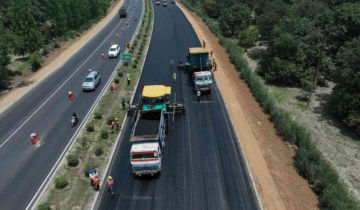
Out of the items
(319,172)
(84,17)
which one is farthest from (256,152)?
(84,17)

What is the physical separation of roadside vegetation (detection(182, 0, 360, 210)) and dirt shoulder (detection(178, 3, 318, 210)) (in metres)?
0.89

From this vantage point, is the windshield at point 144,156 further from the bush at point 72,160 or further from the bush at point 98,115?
the bush at point 98,115

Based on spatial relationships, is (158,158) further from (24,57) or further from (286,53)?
(24,57)

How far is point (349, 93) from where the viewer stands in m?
31.5

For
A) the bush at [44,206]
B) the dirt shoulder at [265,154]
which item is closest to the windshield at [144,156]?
the bush at [44,206]

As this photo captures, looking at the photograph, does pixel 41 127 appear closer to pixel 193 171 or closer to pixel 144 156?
pixel 144 156

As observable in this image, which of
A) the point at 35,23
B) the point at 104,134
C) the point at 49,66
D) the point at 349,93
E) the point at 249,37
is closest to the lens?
the point at 104,134

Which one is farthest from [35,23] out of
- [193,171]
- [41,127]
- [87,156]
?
[193,171]

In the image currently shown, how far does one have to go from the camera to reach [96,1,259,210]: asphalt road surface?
18.8 m

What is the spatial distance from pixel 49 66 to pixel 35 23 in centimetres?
1026

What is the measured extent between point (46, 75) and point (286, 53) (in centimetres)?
3933

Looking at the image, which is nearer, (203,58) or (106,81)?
(203,58)

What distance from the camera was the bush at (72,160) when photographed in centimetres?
2258

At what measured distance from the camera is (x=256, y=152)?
79.3ft
